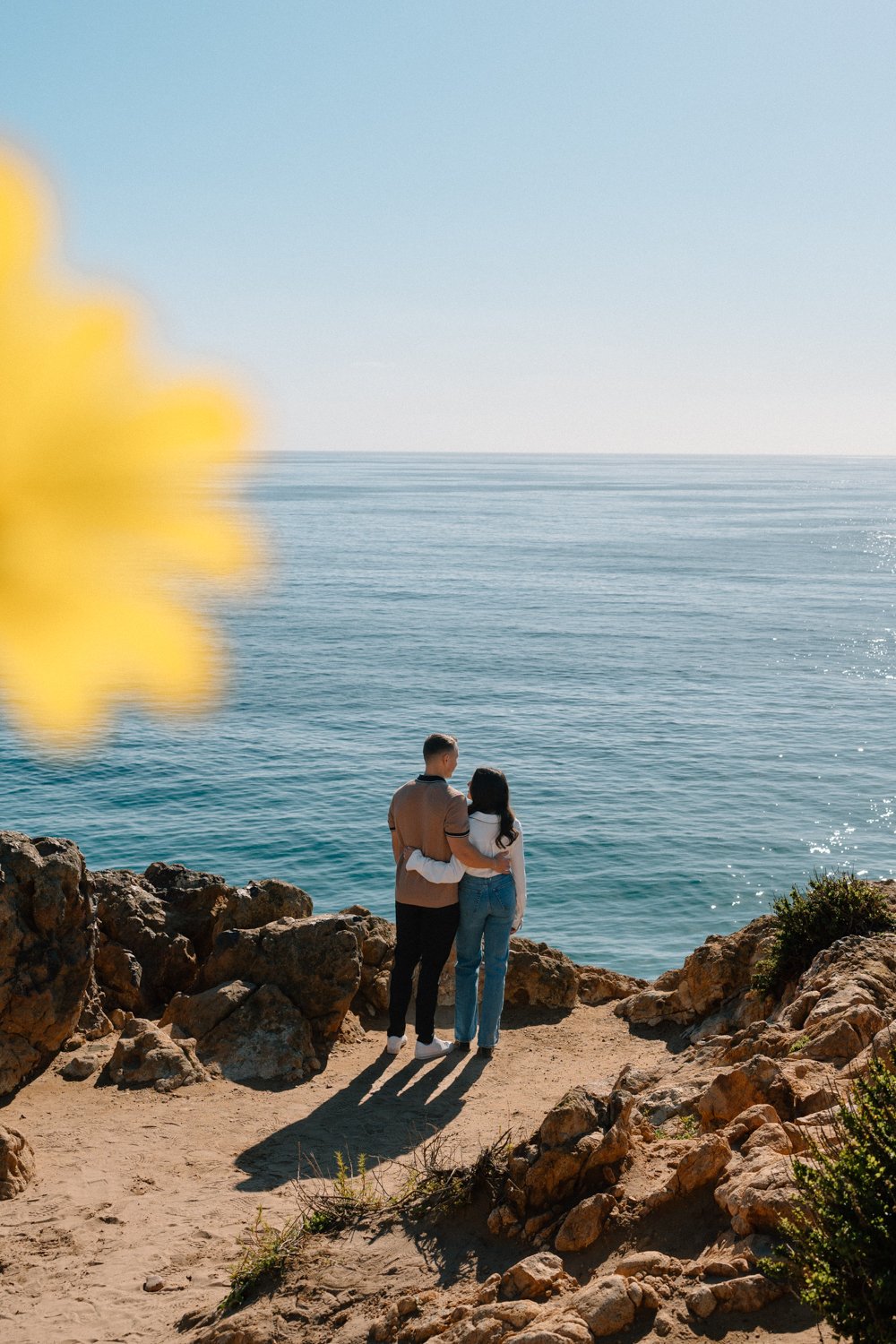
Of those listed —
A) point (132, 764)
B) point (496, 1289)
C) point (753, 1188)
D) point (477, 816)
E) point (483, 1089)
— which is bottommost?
point (132, 764)

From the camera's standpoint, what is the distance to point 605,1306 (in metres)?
5.00

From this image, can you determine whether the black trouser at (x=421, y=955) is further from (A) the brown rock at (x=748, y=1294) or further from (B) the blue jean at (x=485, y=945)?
(A) the brown rock at (x=748, y=1294)

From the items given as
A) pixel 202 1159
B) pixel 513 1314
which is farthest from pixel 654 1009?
pixel 513 1314

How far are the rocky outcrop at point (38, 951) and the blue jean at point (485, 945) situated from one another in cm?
302

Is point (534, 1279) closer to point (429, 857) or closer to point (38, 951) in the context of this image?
point (429, 857)

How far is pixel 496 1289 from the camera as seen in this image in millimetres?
5613

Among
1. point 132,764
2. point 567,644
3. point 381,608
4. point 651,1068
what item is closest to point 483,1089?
point 651,1068

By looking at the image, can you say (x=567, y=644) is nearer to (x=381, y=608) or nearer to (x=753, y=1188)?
(x=381, y=608)

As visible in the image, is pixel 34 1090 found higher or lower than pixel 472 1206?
lower

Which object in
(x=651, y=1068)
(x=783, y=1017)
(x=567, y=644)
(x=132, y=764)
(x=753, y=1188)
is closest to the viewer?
(x=753, y=1188)

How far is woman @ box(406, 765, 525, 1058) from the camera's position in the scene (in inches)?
341

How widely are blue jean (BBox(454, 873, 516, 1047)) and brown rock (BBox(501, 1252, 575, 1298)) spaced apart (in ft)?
10.9

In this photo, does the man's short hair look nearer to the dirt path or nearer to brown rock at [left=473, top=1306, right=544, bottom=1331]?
the dirt path

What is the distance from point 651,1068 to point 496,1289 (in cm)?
392
